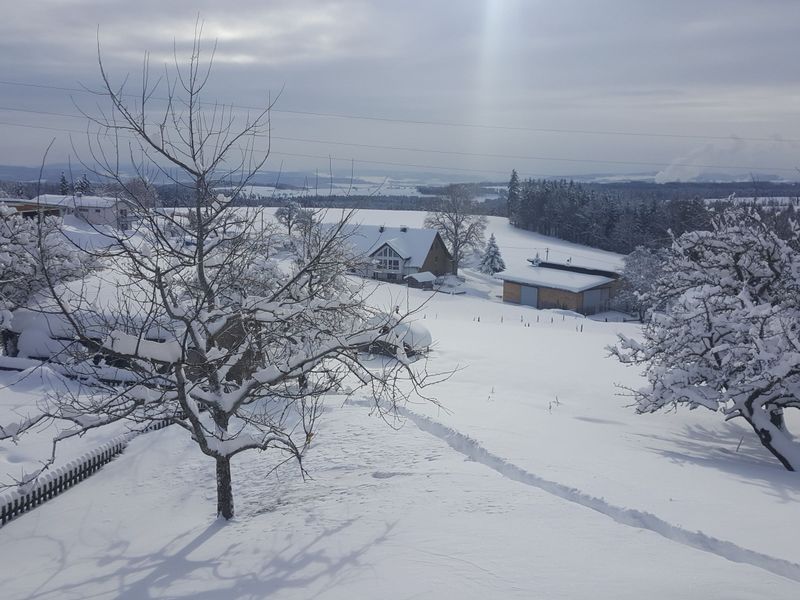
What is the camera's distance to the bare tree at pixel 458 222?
7144cm

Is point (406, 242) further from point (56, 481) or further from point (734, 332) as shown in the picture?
point (56, 481)

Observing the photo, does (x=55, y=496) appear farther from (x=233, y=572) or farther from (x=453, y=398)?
(x=453, y=398)

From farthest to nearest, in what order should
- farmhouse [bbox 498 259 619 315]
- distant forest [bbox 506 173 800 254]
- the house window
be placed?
distant forest [bbox 506 173 800 254] < the house window < farmhouse [bbox 498 259 619 315]

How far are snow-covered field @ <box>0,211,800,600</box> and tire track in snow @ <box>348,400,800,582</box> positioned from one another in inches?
0.9

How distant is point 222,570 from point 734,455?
1070cm

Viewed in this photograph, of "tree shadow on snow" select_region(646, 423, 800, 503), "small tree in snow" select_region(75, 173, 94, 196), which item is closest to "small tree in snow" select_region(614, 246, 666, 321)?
"tree shadow on snow" select_region(646, 423, 800, 503)

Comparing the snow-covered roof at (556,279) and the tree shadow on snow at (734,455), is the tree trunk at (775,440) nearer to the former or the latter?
the tree shadow on snow at (734,455)

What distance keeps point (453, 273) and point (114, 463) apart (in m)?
59.3

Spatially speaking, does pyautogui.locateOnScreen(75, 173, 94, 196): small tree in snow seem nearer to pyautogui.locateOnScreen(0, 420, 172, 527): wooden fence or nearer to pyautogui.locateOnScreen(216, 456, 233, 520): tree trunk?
pyautogui.locateOnScreen(0, 420, 172, 527): wooden fence

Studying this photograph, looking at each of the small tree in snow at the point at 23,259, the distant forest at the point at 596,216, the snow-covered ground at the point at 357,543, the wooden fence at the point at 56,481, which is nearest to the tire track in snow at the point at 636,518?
the snow-covered ground at the point at 357,543

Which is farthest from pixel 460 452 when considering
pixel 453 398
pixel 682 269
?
pixel 682 269

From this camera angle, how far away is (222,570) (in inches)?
256

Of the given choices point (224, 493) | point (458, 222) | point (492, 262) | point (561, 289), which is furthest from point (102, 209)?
point (492, 262)

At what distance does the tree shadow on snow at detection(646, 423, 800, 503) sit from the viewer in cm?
962
